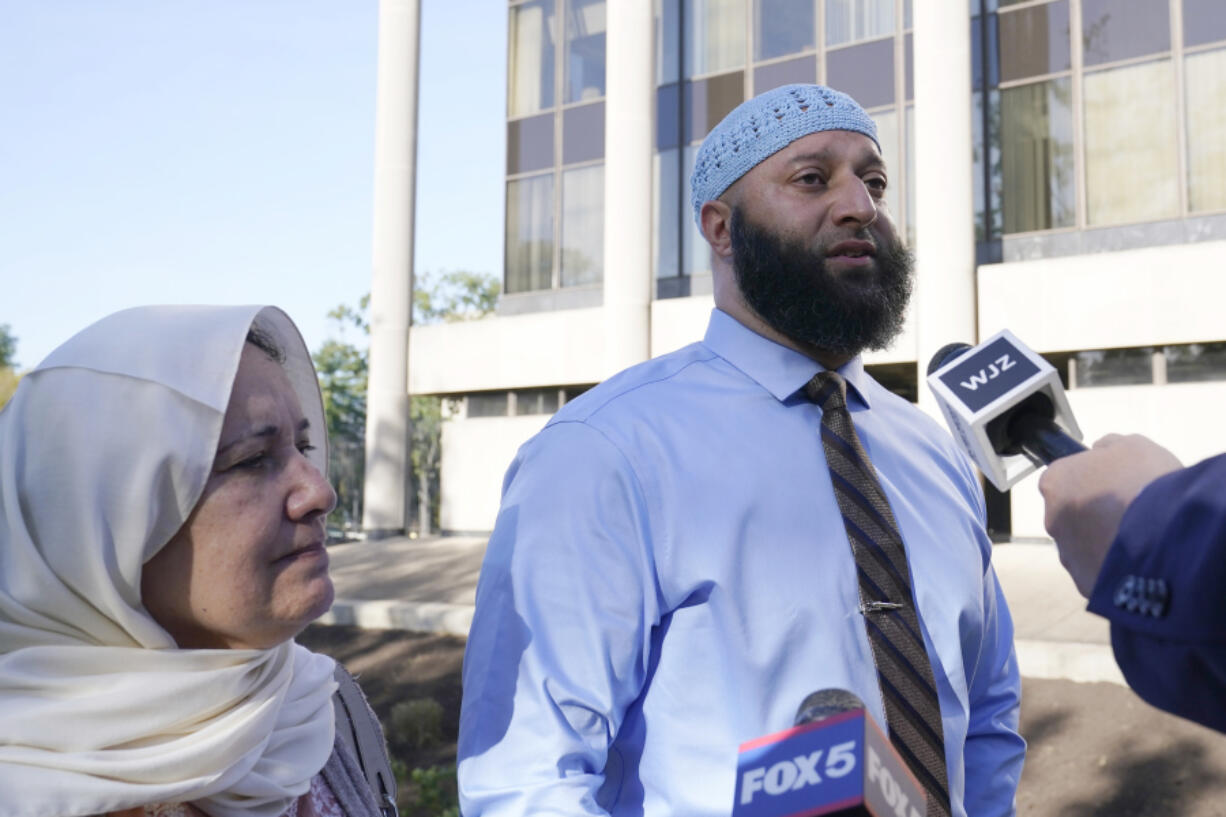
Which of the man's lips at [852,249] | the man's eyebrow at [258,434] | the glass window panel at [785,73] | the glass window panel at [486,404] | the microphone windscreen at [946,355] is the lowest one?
the man's eyebrow at [258,434]

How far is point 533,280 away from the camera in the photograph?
74.5 feet

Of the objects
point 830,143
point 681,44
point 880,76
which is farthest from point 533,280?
point 830,143

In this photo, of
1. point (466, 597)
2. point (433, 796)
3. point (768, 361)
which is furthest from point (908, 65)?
point (768, 361)

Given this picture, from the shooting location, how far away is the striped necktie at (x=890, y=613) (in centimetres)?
231

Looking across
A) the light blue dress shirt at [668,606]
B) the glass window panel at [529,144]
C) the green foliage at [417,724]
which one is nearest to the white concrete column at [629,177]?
the glass window panel at [529,144]

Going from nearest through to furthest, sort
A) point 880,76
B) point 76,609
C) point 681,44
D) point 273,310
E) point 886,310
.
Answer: point 76,609, point 273,310, point 886,310, point 880,76, point 681,44

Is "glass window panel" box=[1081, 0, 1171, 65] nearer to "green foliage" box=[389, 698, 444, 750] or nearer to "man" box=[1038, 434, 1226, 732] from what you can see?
"green foliage" box=[389, 698, 444, 750]

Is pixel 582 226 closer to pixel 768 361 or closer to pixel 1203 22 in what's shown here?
pixel 1203 22

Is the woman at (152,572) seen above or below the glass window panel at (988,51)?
below

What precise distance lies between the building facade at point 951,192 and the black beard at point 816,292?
1100 cm

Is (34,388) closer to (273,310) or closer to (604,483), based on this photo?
(273,310)

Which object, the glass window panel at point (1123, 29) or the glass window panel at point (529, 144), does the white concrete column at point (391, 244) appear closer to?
the glass window panel at point (529, 144)

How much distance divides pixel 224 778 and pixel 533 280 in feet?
68.8

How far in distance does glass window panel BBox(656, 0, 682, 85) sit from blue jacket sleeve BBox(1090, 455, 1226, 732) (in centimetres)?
2082
